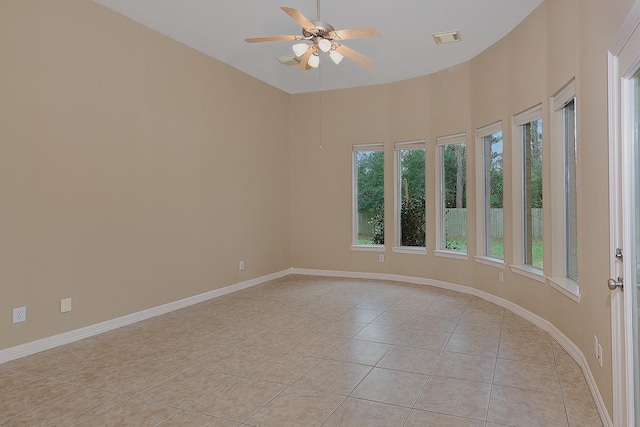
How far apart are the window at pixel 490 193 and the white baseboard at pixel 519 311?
21.0 inches

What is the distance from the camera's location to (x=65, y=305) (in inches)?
142

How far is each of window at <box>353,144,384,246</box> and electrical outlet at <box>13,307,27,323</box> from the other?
4668mm

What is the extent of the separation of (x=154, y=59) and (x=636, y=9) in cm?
437

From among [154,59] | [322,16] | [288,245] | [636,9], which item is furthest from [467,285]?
[154,59]

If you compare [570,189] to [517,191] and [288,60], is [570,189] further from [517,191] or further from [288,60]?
[288,60]

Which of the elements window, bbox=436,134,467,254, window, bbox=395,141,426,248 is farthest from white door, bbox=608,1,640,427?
window, bbox=395,141,426,248

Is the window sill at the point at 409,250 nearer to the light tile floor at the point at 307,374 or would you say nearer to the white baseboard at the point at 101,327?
the light tile floor at the point at 307,374

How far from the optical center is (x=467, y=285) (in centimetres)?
556

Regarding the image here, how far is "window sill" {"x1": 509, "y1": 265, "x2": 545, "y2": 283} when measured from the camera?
4028 millimetres

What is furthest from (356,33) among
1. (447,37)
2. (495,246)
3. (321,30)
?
(495,246)

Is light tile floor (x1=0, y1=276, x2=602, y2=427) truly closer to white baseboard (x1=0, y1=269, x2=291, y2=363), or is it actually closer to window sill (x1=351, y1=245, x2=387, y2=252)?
white baseboard (x1=0, y1=269, x2=291, y2=363)

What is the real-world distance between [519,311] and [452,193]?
6.80 feet

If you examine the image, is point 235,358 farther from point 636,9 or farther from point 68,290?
point 636,9

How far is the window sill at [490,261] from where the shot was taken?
4871mm
